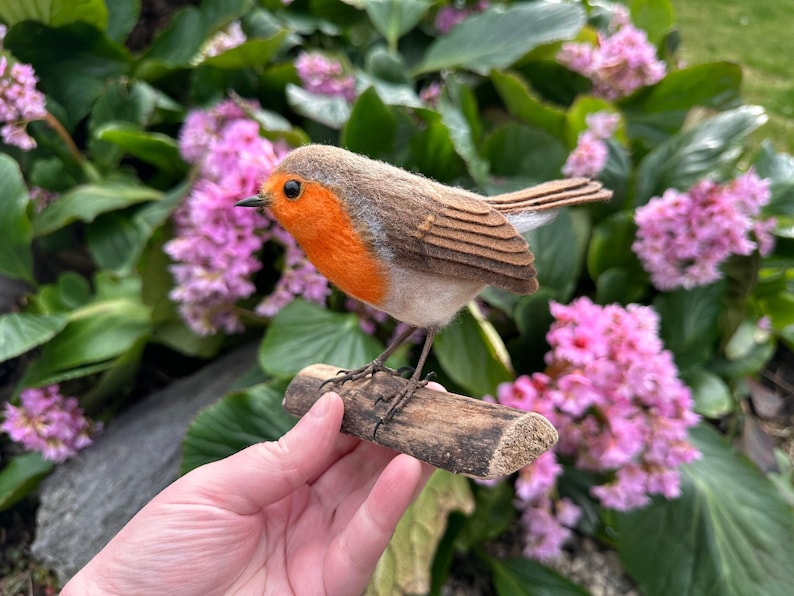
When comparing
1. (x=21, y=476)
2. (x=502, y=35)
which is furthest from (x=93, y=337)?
(x=502, y=35)

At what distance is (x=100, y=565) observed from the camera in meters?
0.83

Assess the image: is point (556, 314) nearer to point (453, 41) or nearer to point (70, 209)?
point (453, 41)

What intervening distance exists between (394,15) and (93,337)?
50.3 inches

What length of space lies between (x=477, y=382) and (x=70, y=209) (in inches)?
42.9

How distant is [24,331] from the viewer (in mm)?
1231

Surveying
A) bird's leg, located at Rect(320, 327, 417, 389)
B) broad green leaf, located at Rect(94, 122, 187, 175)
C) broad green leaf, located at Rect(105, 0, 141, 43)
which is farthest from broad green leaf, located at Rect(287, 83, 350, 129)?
broad green leaf, located at Rect(105, 0, 141, 43)

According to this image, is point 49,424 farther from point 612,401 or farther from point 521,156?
point 521,156

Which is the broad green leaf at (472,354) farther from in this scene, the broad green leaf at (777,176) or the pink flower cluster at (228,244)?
the broad green leaf at (777,176)

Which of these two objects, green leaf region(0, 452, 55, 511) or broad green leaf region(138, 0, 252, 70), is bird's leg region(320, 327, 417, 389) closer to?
green leaf region(0, 452, 55, 511)

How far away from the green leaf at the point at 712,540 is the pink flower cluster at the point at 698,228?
449mm

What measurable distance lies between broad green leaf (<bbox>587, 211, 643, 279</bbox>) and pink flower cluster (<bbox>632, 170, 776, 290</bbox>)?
103 millimetres

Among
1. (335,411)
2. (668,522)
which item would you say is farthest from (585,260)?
(335,411)

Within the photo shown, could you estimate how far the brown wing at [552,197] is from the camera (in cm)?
81

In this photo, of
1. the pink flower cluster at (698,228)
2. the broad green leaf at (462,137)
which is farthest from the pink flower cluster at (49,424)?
the pink flower cluster at (698,228)
